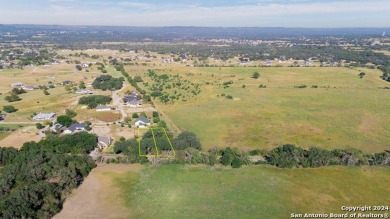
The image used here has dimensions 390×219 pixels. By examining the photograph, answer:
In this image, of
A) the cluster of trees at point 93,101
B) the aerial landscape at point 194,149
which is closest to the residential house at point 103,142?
the aerial landscape at point 194,149

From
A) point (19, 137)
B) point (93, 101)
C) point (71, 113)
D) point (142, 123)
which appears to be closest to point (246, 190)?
point (142, 123)

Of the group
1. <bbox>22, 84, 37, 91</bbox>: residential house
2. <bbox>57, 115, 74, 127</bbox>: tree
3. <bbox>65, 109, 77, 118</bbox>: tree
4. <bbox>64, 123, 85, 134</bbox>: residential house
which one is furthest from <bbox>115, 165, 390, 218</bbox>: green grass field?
<bbox>22, 84, 37, 91</bbox>: residential house

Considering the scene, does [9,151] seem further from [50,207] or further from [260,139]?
[260,139]

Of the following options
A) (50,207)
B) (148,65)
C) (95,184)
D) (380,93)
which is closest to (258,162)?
(95,184)

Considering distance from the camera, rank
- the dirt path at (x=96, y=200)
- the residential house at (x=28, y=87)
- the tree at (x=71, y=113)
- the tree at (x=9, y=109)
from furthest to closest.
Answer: the residential house at (x=28, y=87) < the tree at (x=9, y=109) < the tree at (x=71, y=113) < the dirt path at (x=96, y=200)

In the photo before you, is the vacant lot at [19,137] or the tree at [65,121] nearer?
the vacant lot at [19,137]

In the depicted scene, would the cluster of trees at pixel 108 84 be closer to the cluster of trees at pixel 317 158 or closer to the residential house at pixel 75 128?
the residential house at pixel 75 128
